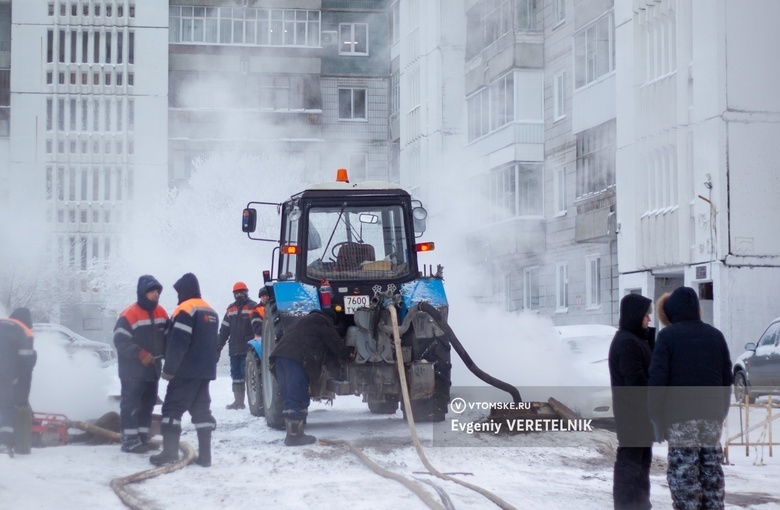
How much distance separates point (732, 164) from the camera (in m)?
22.2

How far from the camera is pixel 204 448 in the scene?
973 cm

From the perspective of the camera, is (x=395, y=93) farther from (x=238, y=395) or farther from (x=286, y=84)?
(x=238, y=395)

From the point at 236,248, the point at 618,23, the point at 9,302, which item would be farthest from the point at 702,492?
the point at 9,302

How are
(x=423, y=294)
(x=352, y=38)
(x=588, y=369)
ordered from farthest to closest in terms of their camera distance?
(x=352, y=38)
(x=588, y=369)
(x=423, y=294)

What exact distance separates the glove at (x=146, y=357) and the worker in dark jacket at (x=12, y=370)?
3.81 feet

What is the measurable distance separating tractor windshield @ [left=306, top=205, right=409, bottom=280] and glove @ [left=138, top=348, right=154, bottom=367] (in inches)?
87.4

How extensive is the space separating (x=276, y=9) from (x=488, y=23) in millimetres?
16002

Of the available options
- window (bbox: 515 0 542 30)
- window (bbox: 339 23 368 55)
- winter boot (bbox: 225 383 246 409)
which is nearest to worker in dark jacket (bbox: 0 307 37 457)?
winter boot (bbox: 225 383 246 409)

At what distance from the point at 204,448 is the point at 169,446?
0.36 meters

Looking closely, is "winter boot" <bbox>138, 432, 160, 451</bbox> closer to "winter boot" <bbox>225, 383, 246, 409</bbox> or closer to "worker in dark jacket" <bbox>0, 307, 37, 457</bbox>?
"worker in dark jacket" <bbox>0, 307, 37, 457</bbox>

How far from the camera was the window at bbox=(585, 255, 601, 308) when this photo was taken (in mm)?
28306

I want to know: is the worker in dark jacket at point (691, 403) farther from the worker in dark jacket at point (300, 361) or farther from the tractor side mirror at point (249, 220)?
the tractor side mirror at point (249, 220)

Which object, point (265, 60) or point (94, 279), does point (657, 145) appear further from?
point (94, 279)

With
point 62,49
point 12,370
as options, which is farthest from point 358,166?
point 12,370
